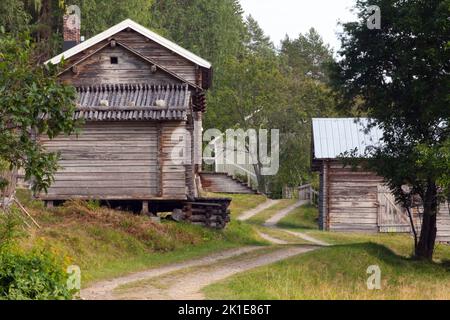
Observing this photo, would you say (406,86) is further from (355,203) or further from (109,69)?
(355,203)

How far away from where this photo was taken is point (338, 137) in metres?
39.0

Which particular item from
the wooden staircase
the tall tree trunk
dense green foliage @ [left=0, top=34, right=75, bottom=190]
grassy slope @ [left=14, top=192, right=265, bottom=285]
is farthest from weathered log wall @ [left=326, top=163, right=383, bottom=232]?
dense green foliage @ [left=0, top=34, right=75, bottom=190]

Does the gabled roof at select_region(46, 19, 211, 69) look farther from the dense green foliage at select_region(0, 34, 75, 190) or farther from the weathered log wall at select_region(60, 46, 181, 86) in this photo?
the dense green foliage at select_region(0, 34, 75, 190)

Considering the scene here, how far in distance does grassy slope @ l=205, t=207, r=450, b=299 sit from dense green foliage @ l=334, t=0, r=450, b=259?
252 centimetres

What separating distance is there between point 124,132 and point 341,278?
11641 millimetres

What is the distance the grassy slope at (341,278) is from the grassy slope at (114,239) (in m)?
3.61

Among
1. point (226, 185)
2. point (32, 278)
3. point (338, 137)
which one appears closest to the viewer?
point (32, 278)

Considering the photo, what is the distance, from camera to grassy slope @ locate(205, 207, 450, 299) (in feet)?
48.8

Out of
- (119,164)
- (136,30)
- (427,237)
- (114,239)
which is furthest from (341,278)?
(136,30)

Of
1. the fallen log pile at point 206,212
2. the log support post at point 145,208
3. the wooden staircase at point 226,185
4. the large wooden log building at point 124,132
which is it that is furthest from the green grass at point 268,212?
the log support post at point 145,208

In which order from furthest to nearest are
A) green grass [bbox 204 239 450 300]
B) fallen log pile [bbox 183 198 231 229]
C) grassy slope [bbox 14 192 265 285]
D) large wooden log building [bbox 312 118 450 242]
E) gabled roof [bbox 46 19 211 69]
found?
large wooden log building [bbox 312 118 450 242], gabled roof [bbox 46 19 211 69], fallen log pile [bbox 183 198 231 229], grassy slope [bbox 14 192 265 285], green grass [bbox 204 239 450 300]

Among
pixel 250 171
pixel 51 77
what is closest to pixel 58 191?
pixel 51 77

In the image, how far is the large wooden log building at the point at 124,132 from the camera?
88.3 ft

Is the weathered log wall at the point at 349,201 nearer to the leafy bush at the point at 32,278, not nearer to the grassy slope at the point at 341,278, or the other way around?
the grassy slope at the point at 341,278
